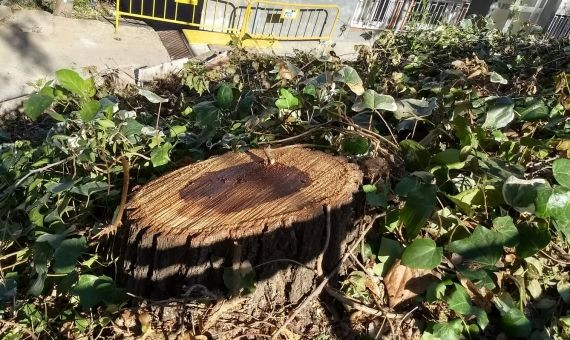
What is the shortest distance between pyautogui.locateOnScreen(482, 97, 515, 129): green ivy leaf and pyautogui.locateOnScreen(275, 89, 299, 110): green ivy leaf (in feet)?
3.17

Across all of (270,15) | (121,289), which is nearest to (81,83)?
(121,289)

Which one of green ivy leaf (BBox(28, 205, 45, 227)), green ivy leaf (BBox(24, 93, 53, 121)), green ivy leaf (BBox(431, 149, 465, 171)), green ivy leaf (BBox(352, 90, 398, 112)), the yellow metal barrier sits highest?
green ivy leaf (BBox(352, 90, 398, 112))

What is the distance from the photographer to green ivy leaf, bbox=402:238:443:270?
1.55m

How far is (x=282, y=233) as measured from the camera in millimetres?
1494

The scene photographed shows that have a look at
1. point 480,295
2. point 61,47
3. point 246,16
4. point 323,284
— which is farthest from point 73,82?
point 246,16

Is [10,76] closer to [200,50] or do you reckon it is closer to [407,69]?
[200,50]

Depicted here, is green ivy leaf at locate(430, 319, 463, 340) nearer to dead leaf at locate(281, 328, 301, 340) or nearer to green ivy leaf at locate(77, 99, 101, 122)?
dead leaf at locate(281, 328, 301, 340)

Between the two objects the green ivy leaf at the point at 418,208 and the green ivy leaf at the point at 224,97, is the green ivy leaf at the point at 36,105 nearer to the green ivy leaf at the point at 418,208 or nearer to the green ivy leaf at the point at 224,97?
the green ivy leaf at the point at 224,97

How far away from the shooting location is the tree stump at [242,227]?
4.86ft

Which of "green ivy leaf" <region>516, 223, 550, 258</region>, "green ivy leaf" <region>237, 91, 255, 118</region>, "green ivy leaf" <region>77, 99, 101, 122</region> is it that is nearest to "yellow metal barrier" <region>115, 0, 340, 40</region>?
"green ivy leaf" <region>237, 91, 255, 118</region>

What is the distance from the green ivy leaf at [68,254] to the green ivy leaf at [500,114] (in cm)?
194

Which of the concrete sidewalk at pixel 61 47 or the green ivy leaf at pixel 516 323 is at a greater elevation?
the green ivy leaf at pixel 516 323

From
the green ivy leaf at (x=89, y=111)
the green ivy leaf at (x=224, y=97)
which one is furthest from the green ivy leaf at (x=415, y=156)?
the green ivy leaf at (x=89, y=111)

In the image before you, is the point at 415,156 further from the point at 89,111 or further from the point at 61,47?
the point at 61,47
